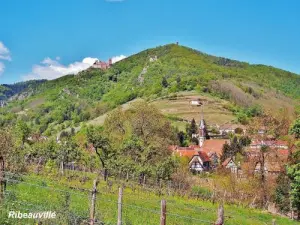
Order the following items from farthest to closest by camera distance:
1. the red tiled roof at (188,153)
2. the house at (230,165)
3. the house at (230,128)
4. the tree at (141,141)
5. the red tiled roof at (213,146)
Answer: the house at (230,128) < the red tiled roof at (213,146) < the red tiled roof at (188,153) < the house at (230,165) < the tree at (141,141)

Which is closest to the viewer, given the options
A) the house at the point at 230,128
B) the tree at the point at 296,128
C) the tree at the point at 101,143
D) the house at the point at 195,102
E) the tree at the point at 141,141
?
the tree at the point at 296,128

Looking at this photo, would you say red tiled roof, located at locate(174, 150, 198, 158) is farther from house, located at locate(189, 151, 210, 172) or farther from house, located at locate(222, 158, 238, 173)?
house, located at locate(222, 158, 238, 173)

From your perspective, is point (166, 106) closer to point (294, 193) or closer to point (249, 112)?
point (249, 112)

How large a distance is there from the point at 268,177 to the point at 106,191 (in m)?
20.7

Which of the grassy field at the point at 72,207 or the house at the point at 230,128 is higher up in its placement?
the house at the point at 230,128

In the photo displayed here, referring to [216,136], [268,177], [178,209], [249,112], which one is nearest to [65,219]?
[178,209]

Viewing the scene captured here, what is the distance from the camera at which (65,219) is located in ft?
37.4

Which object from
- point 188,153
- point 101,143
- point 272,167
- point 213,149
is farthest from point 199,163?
point 101,143


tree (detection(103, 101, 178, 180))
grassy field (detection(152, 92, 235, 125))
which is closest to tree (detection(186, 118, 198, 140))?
grassy field (detection(152, 92, 235, 125))

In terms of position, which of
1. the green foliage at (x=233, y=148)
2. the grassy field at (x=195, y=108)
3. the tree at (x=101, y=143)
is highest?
the grassy field at (x=195, y=108)

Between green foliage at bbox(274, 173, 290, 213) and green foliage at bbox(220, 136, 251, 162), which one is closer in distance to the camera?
green foliage at bbox(274, 173, 290, 213)

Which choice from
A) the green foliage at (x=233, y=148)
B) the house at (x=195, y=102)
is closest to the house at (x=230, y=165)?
the green foliage at (x=233, y=148)

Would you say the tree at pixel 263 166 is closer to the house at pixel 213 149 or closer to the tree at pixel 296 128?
the tree at pixel 296 128

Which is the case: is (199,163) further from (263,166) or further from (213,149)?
(263,166)
